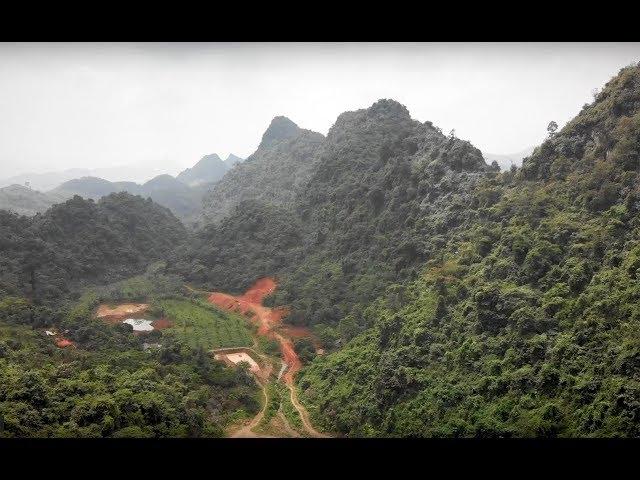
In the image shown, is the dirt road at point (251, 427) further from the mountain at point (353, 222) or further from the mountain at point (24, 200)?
the mountain at point (24, 200)

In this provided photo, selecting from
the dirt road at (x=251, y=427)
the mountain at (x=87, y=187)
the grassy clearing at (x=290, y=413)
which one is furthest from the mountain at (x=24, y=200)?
the dirt road at (x=251, y=427)

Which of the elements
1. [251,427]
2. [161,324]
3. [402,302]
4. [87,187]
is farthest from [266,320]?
[87,187]

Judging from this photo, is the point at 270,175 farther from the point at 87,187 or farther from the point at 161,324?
the point at 161,324
